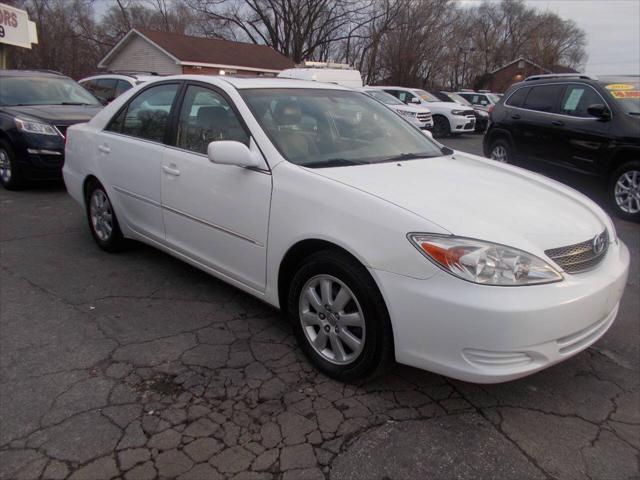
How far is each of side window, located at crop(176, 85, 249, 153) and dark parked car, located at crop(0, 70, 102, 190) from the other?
14.0ft

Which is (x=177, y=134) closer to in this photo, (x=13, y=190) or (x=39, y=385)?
(x=39, y=385)

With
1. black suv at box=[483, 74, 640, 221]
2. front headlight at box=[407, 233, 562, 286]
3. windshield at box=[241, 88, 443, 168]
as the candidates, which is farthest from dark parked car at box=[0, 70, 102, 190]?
black suv at box=[483, 74, 640, 221]

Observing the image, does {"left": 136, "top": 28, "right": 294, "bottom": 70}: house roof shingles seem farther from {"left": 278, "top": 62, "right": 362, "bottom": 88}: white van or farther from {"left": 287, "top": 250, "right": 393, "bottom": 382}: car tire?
{"left": 287, "top": 250, "right": 393, "bottom": 382}: car tire

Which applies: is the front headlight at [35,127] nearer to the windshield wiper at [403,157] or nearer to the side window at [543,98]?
the windshield wiper at [403,157]

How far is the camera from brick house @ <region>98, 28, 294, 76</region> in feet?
92.6

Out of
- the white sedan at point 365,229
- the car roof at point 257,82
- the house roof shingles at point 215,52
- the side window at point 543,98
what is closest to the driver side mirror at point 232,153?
the white sedan at point 365,229

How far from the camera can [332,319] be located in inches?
110

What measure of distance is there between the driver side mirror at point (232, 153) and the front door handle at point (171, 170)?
0.72 m

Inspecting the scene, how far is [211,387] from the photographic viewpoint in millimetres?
2779

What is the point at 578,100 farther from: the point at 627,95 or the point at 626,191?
the point at 626,191

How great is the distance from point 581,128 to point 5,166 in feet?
26.6

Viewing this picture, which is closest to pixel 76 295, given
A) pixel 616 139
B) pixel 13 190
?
pixel 13 190

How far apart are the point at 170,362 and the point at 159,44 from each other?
28874mm

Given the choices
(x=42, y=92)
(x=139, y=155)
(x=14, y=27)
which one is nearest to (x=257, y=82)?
(x=139, y=155)
